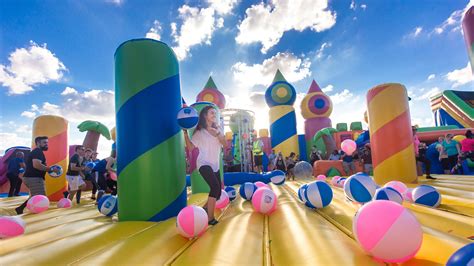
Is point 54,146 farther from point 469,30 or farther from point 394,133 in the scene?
point 469,30

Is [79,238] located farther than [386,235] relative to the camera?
Yes

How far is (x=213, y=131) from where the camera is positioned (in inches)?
118

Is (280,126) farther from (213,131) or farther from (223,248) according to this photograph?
(223,248)

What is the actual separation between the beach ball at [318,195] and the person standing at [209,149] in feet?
3.70

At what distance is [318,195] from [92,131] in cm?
993

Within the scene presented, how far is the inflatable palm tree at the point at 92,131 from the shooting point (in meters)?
10.1

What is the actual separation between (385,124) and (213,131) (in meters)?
4.32

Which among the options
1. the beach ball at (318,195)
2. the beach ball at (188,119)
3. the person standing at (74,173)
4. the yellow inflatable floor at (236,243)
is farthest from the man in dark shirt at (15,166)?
the beach ball at (318,195)

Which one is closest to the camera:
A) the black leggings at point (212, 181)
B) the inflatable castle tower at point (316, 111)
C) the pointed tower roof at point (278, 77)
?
the black leggings at point (212, 181)

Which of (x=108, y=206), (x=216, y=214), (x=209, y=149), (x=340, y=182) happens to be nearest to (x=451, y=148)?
(x=340, y=182)

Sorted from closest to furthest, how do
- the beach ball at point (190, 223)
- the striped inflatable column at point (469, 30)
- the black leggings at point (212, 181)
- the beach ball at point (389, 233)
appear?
the beach ball at point (389, 233), the beach ball at point (190, 223), the black leggings at point (212, 181), the striped inflatable column at point (469, 30)

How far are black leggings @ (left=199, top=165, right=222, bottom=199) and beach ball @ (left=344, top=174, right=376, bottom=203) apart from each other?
5.07 feet

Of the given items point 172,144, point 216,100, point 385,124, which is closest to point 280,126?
point 216,100

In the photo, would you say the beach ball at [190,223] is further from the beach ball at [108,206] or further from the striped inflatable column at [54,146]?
the striped inflatable column at [54,146]
